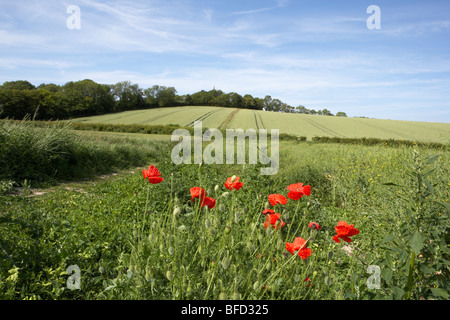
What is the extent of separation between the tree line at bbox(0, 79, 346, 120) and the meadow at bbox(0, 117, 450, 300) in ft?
51.0

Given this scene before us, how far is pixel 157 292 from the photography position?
1655 millimetres

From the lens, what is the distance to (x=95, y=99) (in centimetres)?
3956

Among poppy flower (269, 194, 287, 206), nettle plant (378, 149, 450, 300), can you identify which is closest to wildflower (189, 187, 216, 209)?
poppy flower (269, 194, 287, 206)

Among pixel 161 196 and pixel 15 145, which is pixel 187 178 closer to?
pixel 161 196

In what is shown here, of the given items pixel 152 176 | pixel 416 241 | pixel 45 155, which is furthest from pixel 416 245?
pixel 45 155

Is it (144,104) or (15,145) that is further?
(144,104)

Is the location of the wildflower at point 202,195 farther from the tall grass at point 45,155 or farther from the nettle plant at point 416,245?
the tall grass at point 45,155

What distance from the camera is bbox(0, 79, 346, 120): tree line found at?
84.4ft

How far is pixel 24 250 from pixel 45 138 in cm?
632

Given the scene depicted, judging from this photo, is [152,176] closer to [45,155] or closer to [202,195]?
[202,195]

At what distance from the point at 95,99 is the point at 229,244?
4328cm

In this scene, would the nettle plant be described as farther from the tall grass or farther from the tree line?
the tree line

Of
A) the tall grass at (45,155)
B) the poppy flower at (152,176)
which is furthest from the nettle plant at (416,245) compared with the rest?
the tall grass at (45,155)
